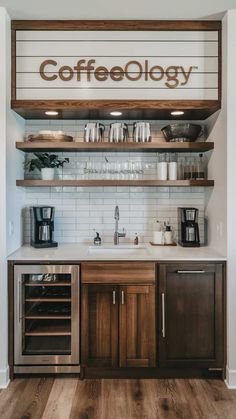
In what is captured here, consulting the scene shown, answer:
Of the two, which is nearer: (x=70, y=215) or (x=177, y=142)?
(x=177, y=142)

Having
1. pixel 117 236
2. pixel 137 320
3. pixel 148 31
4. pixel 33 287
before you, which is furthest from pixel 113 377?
pixel 148 31

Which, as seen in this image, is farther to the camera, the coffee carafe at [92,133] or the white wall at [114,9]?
the coffee carafe at [92,133]

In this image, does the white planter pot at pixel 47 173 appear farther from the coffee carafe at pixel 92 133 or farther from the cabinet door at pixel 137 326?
the cabinet door at pixel 137 326

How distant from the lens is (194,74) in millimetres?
3197

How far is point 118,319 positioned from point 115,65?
2.02 m

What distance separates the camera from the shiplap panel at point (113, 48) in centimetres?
317

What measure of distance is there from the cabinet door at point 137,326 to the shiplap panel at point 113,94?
1.53 m

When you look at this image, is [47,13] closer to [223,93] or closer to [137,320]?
[223,93]

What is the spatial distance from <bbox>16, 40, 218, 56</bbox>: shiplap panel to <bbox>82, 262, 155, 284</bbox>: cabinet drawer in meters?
1.68

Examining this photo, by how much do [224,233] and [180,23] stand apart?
171 centimetres

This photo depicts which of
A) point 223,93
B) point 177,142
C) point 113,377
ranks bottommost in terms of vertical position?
point 113,377

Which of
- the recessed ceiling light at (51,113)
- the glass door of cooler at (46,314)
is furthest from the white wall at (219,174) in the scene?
the recessed ceiling light at (51,113)

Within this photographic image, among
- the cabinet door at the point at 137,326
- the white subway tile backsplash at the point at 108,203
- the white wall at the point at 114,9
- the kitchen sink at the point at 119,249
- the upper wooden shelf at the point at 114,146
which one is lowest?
the cabinet door at the point at 137,326

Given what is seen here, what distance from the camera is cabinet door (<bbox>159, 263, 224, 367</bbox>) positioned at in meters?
3.01
